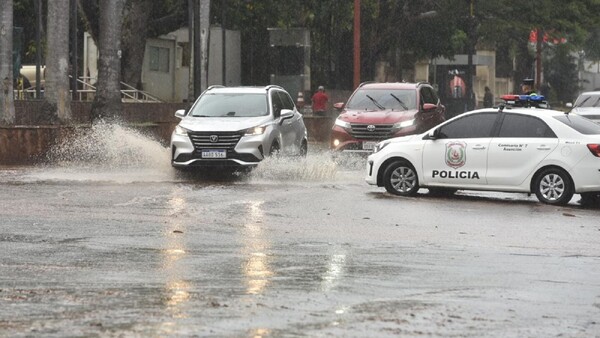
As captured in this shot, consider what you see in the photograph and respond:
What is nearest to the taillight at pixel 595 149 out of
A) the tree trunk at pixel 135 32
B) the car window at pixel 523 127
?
the car window at pixel 523 127

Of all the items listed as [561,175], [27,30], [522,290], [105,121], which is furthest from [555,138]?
[27,30]

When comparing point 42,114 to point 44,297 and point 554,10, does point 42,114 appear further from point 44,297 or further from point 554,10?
point 554,10

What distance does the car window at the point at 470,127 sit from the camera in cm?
2070

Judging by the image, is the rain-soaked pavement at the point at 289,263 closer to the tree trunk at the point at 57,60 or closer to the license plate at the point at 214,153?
the license plate at the point at 214,153

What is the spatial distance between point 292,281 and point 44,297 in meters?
2.00

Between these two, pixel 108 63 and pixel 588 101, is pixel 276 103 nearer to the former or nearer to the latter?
pixel 588 101

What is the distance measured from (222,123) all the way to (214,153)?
2.32ft

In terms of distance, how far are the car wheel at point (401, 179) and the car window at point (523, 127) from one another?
5.05ft

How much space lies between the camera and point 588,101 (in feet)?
103

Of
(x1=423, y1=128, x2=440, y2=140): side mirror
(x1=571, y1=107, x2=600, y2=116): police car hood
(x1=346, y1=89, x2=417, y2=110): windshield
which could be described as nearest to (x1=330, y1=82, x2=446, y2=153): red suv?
(x1=346, y1=89, x2=417, y2=110): windshield

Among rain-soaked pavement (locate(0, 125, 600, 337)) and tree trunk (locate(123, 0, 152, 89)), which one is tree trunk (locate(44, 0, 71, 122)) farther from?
tree trunk (locate(123, 0, 152, 89))

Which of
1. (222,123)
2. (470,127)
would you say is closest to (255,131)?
(222,123)

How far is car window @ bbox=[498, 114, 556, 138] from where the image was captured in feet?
65.9

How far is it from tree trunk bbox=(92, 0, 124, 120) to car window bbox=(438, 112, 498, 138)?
14.4m
